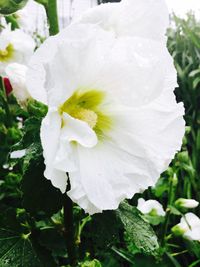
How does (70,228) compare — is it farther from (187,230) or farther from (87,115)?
(187,230)

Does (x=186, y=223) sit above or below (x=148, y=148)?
below

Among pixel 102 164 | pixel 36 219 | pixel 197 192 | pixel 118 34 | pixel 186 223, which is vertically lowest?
pixel 197 192

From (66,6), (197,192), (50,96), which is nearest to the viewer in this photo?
(50,96)

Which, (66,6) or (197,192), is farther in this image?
(66,6)

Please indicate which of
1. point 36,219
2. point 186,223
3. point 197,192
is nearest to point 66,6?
point 197,192

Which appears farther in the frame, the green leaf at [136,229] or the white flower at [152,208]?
the white flower at [152,208]

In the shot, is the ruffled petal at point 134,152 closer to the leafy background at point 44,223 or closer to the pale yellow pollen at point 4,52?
the leafy background at point 44,223

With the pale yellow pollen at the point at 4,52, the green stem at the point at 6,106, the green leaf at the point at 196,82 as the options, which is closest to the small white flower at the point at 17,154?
the green stem at the point at 6,106

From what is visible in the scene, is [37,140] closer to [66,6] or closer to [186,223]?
[186,223]
